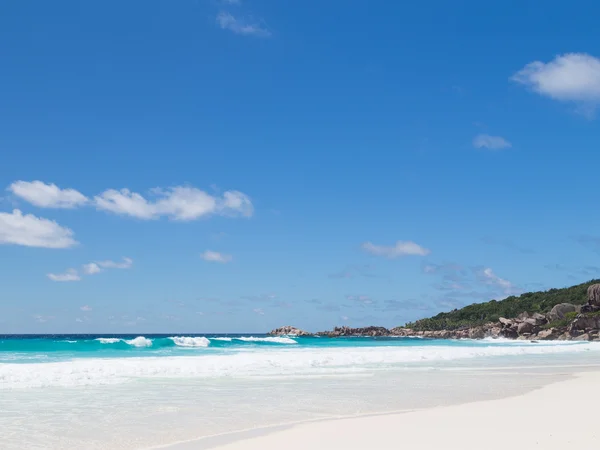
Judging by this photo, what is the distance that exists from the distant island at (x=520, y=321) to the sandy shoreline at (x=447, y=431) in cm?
6338

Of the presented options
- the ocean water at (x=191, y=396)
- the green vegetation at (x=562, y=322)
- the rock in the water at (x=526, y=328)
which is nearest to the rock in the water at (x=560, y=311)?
the green vegetation at (x=562, y=322)

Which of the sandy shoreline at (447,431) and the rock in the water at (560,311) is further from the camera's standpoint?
the rock in the water at (560,311)

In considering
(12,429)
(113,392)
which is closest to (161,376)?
(113,392)

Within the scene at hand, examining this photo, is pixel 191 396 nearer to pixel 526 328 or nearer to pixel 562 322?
pixel 526 328

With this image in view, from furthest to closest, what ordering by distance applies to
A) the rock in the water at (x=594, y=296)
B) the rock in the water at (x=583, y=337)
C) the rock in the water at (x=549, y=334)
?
the rock in the water at (x=594, y=296), the rock in the water at (x=549, y=334), the rock in the water at (x=583, y=337)

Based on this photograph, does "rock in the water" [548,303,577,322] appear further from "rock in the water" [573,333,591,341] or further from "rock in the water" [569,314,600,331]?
"rock in the water" [573,333,591,341]

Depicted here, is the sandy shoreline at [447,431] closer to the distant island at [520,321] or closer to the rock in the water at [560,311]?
the distant island at [520,321]

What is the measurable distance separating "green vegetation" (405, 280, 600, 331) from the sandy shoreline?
90.5 metres

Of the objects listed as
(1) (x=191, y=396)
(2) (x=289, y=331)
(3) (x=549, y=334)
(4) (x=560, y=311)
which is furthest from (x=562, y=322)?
(2) (x=289, y=331)

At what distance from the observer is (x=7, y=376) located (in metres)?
19.4

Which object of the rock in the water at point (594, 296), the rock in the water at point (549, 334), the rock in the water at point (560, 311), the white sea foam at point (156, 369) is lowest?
the white sea foam at point (156, 369)

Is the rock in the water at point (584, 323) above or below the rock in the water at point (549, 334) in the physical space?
above

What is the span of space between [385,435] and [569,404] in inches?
234

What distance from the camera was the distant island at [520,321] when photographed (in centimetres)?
7144
